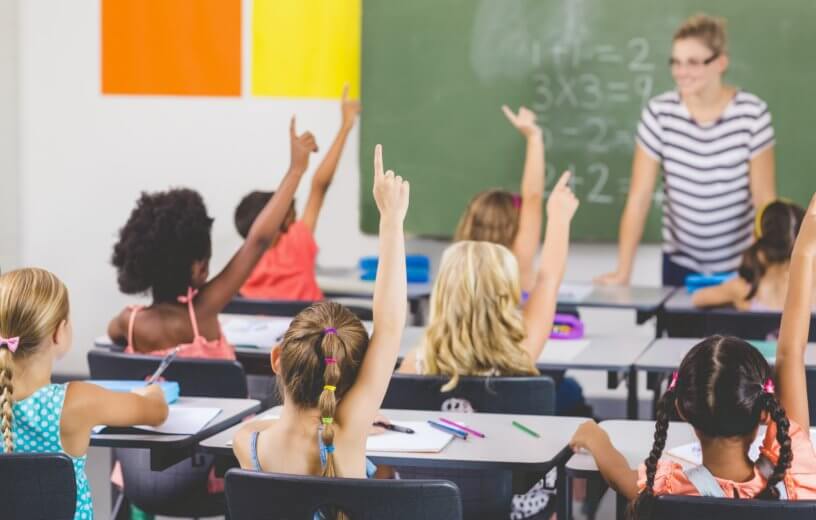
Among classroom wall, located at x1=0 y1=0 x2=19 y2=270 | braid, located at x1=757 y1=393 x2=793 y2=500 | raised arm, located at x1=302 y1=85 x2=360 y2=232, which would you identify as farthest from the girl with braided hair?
classroom wall, located at x1=0 y1=0 x2=19 y2=270

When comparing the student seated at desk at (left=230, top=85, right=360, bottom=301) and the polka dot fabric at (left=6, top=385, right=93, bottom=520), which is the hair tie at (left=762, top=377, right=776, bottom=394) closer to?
the polka dot fabric at (left=6, top=385, right=93, bottom=520)

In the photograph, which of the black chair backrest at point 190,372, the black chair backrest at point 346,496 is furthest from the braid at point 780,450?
the black chair backrest at point 190,372

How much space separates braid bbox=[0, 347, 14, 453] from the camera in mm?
2199

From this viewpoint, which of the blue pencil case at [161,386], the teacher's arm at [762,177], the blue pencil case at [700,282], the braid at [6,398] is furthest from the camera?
the teacher's arm at [762,177]

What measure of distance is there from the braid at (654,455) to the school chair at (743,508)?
11 cm

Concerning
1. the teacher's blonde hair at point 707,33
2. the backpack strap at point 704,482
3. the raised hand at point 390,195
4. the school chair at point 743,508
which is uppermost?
the teacher's blonde hair at point 707,33

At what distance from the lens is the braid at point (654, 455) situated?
6.18ft

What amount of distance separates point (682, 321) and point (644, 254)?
1.60 m

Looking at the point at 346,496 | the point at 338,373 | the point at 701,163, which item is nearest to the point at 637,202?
the point at 701,163

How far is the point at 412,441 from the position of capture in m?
2.38

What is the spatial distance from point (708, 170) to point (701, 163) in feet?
0.15

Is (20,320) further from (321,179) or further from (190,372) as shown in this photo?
(321,179)

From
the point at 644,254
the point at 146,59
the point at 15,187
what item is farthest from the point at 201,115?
the point at 644,254

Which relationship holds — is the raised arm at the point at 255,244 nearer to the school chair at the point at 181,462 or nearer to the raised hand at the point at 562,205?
the school chair at the point at 181,462
